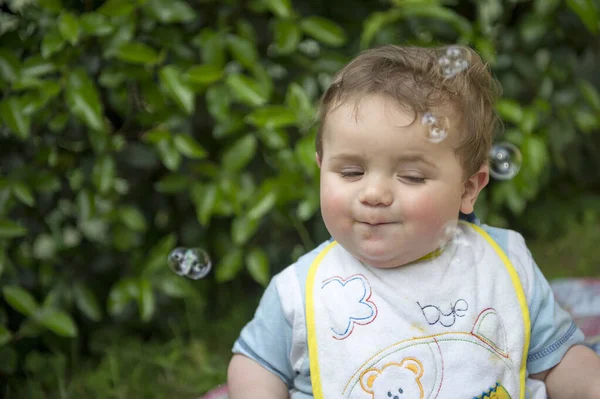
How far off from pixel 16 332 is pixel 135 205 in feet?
1.78

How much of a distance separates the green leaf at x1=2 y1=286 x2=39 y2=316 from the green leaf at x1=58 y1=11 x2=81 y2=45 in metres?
0.69

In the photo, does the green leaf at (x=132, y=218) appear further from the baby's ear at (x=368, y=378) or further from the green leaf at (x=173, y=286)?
the baby's ear at (x=368, y=378)

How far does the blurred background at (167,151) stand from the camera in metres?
2.07

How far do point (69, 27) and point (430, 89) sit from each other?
3.50ft

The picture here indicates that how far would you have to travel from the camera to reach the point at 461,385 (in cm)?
133

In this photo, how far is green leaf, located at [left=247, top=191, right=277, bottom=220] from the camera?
2211 mm

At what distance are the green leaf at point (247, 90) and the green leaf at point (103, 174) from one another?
42 cm

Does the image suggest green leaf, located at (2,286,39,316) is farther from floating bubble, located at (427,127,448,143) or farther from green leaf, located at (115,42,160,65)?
floating bubble, located at (427,127,448,143)

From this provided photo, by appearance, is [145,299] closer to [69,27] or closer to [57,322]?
[57,322]

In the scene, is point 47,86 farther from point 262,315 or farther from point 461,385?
point 461,385

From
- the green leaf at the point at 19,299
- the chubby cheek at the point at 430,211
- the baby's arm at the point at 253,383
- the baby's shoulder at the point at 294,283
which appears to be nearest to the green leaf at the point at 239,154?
the green leaf at the point at 19,299

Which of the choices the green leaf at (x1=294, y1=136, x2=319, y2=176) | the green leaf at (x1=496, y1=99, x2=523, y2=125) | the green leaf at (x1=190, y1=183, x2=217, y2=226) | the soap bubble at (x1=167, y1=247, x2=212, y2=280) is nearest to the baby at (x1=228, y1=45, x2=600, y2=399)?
the soap bubble at (x1=167, y1=247, x2=212, y2=280)

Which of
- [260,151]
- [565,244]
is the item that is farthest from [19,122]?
[565,244]

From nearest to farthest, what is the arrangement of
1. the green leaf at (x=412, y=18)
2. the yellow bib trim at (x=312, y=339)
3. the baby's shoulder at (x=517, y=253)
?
the yellow bib trim at (x=312, y=339) < the baby's shoulder at (x=517, y=253) < the green leaf at (x=412, y=18)
